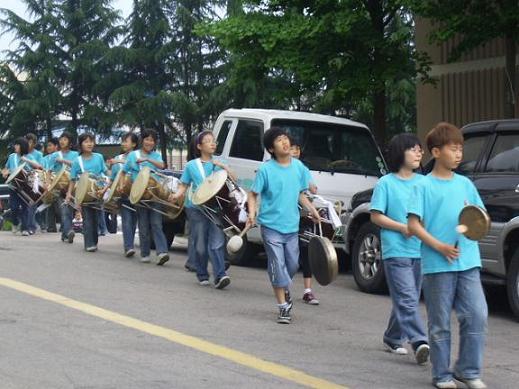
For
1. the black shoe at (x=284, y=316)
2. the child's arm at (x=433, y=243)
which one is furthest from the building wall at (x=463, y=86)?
the child's arm at (x=433, y=243)

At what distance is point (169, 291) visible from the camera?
484 inches

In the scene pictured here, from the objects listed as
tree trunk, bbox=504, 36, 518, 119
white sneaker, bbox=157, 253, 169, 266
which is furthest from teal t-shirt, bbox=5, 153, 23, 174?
tree trunk, bbox=504, 36, 518, 119

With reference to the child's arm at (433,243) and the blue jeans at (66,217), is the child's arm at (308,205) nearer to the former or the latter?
the child's arm at (433,243)

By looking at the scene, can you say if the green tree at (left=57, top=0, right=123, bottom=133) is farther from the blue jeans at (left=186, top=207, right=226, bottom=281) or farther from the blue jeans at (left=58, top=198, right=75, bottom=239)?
the blue jeans at (left=186, top=207, right=226, bottom=281)

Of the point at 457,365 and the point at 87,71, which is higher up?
the point at 87,71

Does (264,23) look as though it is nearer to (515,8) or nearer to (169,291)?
(515,8)

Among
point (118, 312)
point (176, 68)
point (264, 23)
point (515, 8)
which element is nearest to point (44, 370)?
point (118, 312)

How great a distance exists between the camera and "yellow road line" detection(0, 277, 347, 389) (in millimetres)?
7719

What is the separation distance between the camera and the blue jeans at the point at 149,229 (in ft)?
49.6

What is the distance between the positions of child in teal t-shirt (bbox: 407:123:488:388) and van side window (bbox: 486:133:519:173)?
418 cm

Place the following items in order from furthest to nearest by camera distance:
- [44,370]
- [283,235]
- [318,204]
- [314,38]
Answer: [314,38]
[318,204]
[283,235]
[44,370]

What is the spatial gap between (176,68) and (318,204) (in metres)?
30.9

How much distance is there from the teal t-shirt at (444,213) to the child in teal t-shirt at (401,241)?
110cm

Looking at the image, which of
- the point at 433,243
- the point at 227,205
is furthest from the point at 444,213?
the point at 227,205
